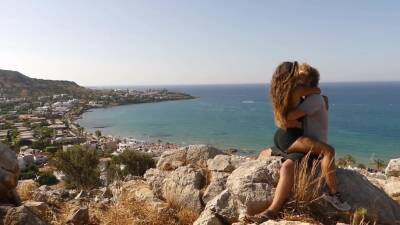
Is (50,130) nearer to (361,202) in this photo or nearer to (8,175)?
(8,175)

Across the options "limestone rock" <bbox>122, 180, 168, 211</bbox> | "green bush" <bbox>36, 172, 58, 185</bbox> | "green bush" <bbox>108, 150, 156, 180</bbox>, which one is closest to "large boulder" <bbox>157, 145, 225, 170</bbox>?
"limestone rock" <bbox>122, 180, 168, 211</bbox>

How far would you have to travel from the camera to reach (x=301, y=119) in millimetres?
5219

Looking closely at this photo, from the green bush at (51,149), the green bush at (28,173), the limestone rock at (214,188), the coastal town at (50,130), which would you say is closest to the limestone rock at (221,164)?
the limestone rock at (214,188)

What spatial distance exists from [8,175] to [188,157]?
10.6 ft

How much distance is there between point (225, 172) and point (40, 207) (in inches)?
122

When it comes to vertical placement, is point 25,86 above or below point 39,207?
below

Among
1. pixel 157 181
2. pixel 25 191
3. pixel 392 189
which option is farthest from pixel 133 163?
pixel 392 189

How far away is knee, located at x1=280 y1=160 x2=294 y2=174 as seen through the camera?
4.81 meters

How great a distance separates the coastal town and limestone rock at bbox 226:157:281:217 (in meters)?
27.5

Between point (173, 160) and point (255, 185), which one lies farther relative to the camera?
point (173, 160)

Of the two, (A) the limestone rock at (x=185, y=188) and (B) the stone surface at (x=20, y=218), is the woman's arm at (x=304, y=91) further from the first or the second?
(B) the stone surface at (x=20, y=218)

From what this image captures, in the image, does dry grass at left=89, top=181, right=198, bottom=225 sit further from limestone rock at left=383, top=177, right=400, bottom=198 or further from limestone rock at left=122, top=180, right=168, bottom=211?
limestone rock at left=383, top=177, right=400, bottom=198

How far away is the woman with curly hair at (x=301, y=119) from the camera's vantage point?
4926 mm

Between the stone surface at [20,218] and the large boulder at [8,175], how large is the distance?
48.5 inches
